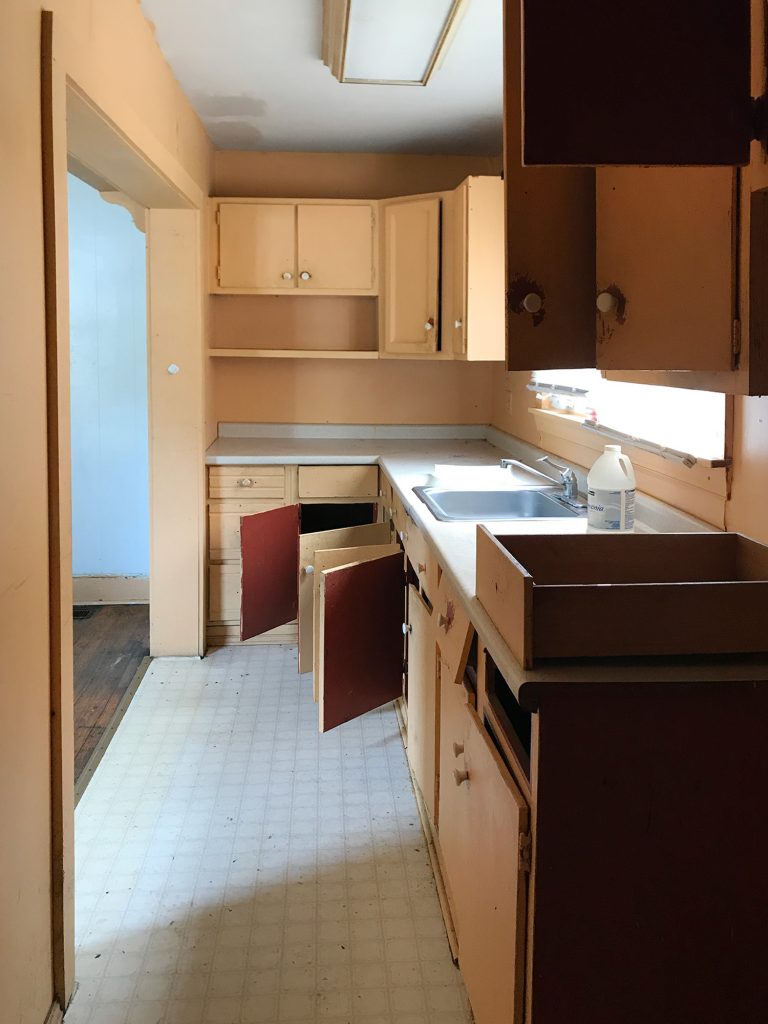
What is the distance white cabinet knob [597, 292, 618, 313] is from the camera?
1492mm

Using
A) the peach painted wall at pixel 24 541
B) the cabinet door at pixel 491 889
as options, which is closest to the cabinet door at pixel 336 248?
the peach painted wall at pixel 24 541

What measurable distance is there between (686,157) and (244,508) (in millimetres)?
3050

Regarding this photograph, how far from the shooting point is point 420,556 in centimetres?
250

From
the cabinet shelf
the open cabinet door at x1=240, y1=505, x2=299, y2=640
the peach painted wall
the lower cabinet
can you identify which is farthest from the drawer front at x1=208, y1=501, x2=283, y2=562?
the peach painted wall

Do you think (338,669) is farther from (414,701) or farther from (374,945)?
(374,945)

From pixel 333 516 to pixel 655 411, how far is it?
2.37 meters

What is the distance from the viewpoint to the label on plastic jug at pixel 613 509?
6.63 feet

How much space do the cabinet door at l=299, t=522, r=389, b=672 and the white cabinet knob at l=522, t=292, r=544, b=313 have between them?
1624 mm

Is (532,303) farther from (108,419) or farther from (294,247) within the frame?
(108,419)

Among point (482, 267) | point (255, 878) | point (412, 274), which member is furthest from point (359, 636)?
point (412, 274)

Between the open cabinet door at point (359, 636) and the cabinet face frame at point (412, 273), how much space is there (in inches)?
59.2

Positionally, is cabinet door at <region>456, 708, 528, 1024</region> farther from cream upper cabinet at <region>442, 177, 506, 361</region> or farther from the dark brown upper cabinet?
cream upper cabinet at <region>442, 177, 506, 361</region>

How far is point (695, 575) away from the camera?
4.97ft

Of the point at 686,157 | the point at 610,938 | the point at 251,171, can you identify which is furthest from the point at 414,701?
the point at 251,171
